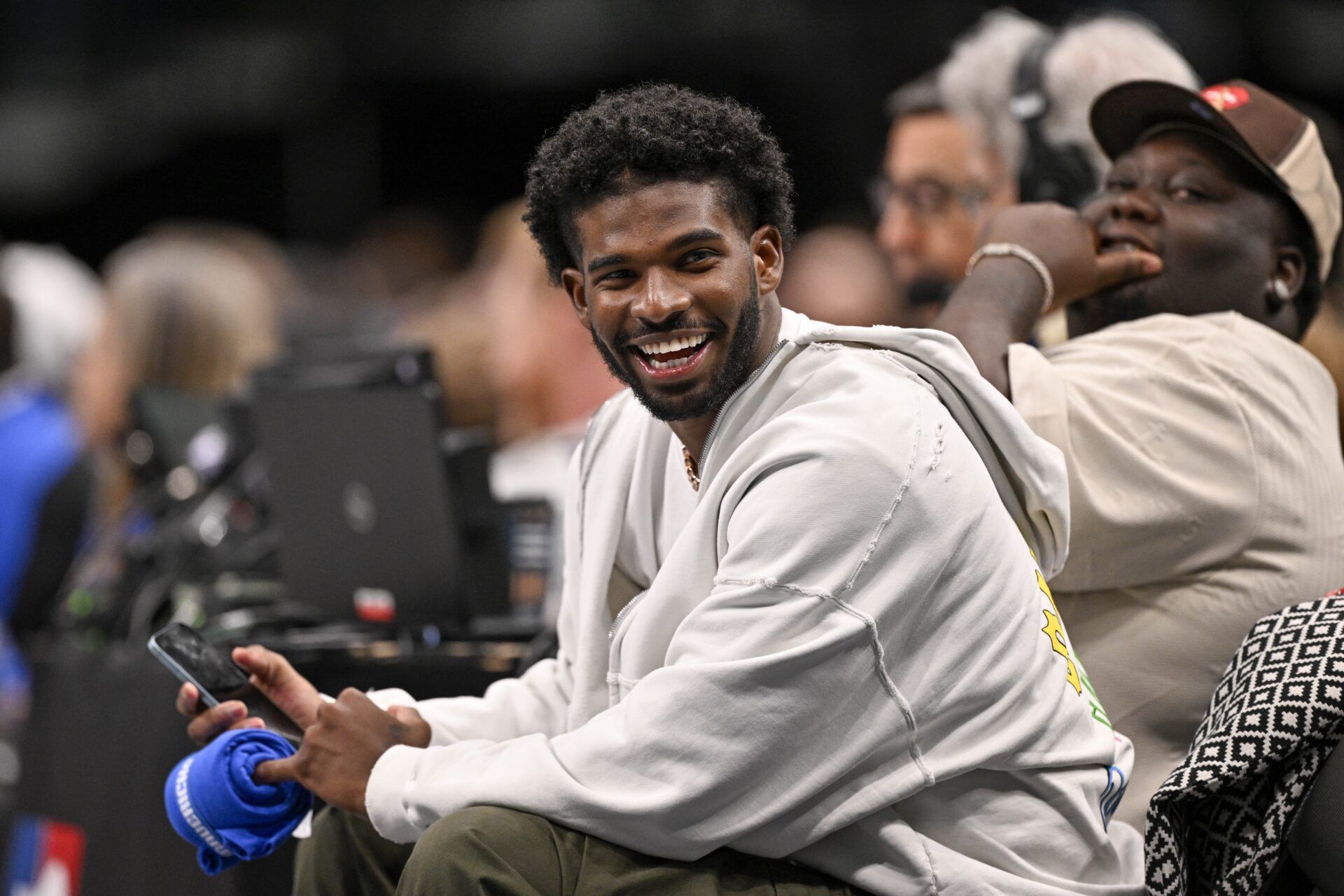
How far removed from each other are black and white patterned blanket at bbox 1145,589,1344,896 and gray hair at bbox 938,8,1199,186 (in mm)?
1342

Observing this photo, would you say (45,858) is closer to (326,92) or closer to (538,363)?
(538,363)

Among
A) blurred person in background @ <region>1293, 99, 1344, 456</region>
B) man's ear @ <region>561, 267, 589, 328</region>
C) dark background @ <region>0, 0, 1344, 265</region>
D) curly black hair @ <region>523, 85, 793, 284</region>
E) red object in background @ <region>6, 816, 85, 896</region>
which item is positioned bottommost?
red object in background @ <region>6, 816, 85, 896</region>

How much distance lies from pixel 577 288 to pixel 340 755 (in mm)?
644

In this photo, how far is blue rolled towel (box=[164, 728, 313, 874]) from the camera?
1.84 m

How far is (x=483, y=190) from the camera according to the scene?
8.42 m

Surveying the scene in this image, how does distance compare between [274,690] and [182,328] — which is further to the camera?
[182,328]

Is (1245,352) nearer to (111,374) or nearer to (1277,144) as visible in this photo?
(1277,144)

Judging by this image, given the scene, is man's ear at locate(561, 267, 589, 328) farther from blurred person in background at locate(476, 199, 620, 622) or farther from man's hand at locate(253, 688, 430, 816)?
blurred person in background at locate(476, 199, 620, 622)

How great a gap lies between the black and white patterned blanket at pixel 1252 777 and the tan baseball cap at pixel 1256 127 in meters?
0.84

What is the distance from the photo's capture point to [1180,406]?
215 centimetres

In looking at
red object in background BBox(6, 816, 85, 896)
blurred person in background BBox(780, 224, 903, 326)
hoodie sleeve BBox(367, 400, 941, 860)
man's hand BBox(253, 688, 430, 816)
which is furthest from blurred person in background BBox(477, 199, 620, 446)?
hoodie sleeve BBox(367, 400, 941, 860)

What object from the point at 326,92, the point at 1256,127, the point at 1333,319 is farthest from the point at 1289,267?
the point at 326,92

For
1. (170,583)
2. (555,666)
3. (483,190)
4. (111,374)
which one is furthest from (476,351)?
(483,190)

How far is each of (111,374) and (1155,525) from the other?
3216mm
